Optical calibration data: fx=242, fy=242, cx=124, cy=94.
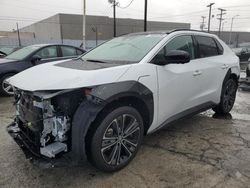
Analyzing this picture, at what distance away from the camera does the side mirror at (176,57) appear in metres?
3.11

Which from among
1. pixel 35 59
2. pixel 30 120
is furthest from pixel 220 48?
pixel 35 59

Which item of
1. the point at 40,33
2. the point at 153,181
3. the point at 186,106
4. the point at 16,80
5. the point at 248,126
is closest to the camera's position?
the point at 153,181

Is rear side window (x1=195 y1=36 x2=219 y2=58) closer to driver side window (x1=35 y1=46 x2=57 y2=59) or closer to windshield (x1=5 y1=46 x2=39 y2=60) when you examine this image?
driver side window (x1=35 y1=46 x2=57 y2=59)

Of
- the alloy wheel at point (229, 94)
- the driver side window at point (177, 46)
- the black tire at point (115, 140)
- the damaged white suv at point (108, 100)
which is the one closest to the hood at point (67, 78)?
the damaged white suv at point (108, 100)

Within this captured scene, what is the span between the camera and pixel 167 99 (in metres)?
3.28

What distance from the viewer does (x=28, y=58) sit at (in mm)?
7000

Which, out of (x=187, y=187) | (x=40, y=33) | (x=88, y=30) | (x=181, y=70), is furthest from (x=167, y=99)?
(x=40, y=33)

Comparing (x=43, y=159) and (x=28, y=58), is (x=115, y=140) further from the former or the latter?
(x=28, y=58)

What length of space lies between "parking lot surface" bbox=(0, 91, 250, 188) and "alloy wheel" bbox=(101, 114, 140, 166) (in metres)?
0.19

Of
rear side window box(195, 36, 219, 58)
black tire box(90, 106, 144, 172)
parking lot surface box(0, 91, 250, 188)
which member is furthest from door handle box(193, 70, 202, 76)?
black tire box(90, 106, 144, 172)

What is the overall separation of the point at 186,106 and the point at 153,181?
1439mm

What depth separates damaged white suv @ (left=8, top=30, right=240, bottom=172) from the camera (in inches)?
97.3

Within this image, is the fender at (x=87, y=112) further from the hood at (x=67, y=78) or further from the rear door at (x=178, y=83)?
the rear door at (x=178, y=83)

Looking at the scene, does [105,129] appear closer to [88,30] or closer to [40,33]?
[88,30]
